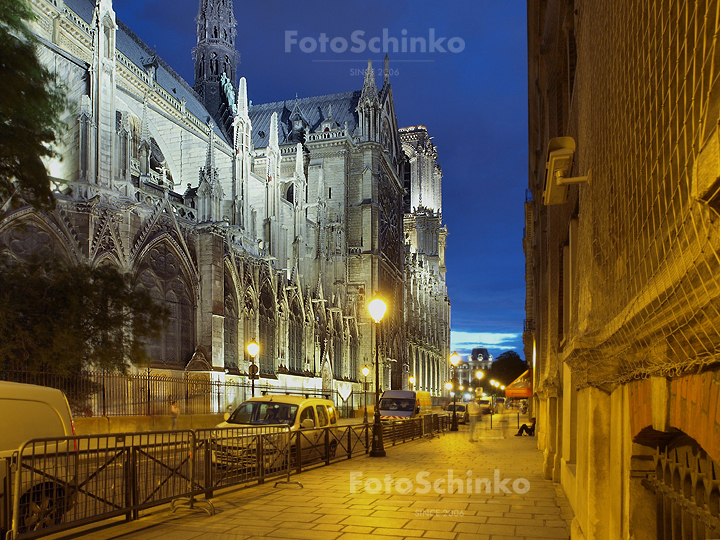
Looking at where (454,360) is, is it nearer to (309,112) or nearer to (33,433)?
(33,433)

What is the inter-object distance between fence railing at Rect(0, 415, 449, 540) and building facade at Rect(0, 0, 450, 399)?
26.7 feet

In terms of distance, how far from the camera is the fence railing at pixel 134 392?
18.4 metres

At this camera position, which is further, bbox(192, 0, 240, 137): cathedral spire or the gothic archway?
bbox(192, 0, 240, 137): cathedral spire

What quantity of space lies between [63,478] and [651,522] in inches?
227

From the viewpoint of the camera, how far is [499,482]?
11.9m

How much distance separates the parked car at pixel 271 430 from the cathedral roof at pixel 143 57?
24.5 metres

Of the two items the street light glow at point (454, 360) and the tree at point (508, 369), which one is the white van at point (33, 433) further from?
the tree at point (508, 369)

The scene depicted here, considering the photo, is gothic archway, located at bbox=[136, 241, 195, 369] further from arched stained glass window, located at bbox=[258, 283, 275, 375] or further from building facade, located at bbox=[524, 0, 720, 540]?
building facade, located at bbox=[524, 0, 720, 540]

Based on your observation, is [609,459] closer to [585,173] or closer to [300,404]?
[585,173]

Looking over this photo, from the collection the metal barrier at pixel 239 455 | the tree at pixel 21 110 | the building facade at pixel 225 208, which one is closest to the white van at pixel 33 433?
the metal barrier at pixel 239 455

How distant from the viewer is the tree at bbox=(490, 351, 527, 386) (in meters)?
108

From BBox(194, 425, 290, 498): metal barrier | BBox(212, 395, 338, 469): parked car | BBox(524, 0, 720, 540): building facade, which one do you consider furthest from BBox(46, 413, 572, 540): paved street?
BBox(524, 0, 720, 540): building facade

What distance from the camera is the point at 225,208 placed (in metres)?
36.4

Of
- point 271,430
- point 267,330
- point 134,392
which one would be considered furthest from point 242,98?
point 271,430
